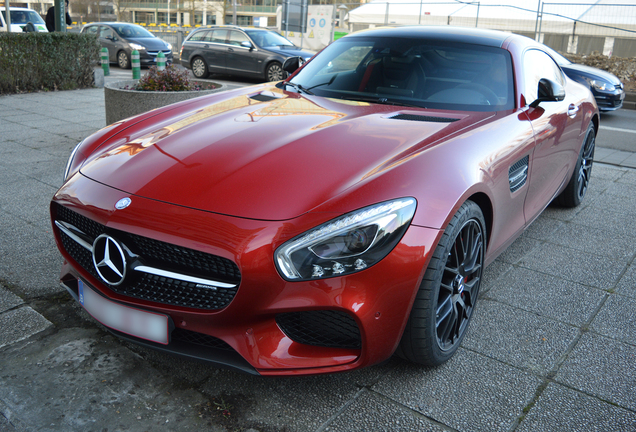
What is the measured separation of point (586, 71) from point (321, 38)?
13756 mm

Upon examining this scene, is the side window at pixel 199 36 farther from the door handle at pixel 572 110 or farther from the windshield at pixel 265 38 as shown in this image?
the door handle at pixel 572 110

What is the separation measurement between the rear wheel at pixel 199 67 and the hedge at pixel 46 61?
392cm

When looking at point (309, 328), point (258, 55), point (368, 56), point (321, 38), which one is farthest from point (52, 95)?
point (321, 38)

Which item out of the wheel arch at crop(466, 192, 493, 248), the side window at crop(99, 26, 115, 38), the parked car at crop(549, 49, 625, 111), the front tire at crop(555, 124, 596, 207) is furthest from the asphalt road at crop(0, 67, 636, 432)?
the side window at crop(99, 26, 115, 38)

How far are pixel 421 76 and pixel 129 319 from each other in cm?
219

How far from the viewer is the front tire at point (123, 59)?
16422 millimetres

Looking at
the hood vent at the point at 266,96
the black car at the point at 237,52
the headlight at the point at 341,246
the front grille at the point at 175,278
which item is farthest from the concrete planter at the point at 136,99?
the black car at the point at 237,52

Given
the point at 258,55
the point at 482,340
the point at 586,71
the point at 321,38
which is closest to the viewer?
the point at 482,340

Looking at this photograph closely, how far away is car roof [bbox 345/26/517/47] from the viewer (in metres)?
3.40

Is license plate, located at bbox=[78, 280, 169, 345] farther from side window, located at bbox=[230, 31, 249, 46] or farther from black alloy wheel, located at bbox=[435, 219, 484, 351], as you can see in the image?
side window, located at bbox=[230, 31, 249, 46]

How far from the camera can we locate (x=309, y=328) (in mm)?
1952

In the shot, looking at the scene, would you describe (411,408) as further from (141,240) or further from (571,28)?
(571,28)

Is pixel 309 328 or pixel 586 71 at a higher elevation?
pixel 586 71

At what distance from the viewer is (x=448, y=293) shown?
231 centimetres
